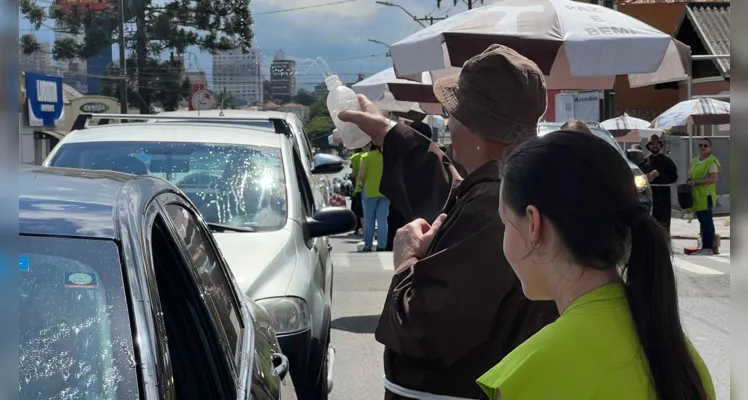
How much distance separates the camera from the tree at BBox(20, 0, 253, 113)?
41062mm

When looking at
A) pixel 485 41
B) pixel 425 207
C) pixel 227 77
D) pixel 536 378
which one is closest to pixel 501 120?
pixel 425 207

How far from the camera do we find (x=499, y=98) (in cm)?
277

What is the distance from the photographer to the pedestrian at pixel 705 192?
46.5 feet

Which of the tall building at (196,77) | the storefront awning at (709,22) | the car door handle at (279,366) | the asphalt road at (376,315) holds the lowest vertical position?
the asphalt road at (376,315)

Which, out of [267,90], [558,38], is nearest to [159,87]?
[267,90]

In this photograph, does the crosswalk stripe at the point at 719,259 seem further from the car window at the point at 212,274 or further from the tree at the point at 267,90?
the tree at the point at 267,90

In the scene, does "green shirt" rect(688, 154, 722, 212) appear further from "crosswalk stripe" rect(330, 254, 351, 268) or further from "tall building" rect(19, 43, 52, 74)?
"tall building" rect(19, 43, 52, 74)

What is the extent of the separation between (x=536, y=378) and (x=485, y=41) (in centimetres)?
423

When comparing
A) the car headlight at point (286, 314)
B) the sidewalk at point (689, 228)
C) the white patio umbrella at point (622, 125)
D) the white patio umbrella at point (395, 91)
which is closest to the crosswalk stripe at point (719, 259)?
the sidewalk at point (689, 228)

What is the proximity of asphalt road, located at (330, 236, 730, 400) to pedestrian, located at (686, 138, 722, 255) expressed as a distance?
362 mm

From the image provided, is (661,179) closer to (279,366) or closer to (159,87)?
(279,366)

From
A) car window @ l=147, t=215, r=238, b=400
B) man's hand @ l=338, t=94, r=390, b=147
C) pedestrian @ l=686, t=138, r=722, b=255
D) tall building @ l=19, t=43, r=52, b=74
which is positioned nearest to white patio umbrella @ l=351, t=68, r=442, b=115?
tall building @ l=19, t=43, r=52, b=74

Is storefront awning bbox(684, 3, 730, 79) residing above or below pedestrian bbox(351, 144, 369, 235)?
above

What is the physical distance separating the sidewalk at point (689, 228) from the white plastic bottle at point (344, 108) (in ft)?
43.7
